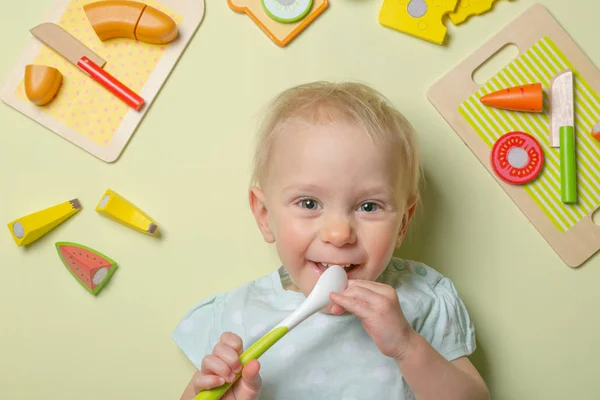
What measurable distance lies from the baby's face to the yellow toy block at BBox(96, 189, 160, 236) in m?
0.26

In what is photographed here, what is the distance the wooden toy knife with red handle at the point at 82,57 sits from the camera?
37.4 inches

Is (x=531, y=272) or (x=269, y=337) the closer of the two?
(x=269, y=337)

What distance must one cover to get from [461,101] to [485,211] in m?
0.17

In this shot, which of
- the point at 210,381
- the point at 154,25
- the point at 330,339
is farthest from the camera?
the point at 154,25

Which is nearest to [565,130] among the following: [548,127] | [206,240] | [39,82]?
[548,127]

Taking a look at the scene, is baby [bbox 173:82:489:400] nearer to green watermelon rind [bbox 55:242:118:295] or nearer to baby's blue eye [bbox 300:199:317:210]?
baby's blue eye [bbox 300:199:317:210]

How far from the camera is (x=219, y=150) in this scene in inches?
38.3

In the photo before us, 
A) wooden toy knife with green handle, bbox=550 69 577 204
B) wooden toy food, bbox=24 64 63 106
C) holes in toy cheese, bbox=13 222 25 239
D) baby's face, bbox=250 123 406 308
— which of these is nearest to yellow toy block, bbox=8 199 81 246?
holes in toy cheese, bbox=13 222 25 239

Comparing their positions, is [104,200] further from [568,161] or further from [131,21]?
[568,161]

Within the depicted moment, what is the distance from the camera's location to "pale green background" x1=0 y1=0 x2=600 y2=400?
0.96 meters

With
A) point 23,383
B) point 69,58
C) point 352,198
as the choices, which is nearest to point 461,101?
point 352,198

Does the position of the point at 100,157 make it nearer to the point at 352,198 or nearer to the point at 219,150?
the point at 219,150

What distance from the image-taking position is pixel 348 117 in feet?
2.45

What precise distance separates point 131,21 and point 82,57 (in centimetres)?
9
